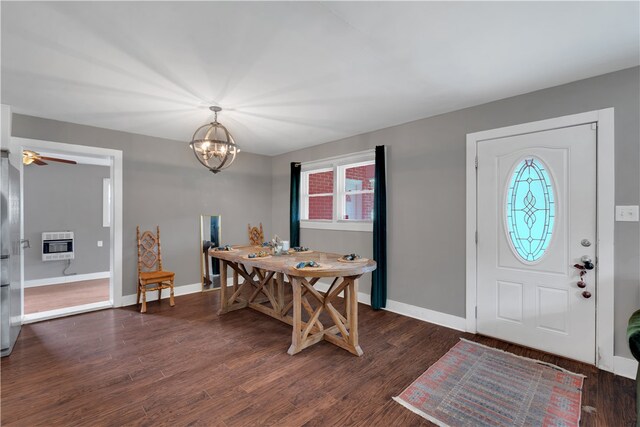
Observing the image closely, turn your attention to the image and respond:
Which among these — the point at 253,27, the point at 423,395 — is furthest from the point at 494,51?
the point at 423,395

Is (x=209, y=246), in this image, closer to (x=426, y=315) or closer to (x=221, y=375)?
(x=221, y=375)

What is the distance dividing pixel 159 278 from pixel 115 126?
2.14 meters

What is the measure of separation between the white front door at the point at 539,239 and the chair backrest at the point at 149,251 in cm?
435

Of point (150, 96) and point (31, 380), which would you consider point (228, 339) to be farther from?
point (150, 96)

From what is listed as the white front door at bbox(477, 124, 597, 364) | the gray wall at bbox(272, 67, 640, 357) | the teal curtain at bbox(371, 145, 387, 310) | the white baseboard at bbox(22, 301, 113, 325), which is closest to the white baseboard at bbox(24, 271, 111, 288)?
the white baseboard at bbox(22, 301, 113, 325)

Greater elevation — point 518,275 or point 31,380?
point 518,275

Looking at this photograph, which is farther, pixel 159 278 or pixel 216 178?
pixel 216 178

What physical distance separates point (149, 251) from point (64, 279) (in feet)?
9.01

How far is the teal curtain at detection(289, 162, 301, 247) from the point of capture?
16.9 feet

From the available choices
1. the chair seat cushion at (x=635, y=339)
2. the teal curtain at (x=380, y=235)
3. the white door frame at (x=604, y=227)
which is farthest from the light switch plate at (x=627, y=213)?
the teal curtain at (x=380, y=235)

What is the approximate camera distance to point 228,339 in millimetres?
2998

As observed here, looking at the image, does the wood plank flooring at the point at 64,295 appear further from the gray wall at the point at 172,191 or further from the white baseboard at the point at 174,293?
the gray wall at the point at 172,191

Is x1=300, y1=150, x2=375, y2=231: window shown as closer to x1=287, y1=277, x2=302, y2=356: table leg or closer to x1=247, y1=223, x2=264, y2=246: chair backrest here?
x1=247, y1=223, x2=264, y2=246: chair backrest

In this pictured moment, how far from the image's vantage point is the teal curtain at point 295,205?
5156 millimetres
